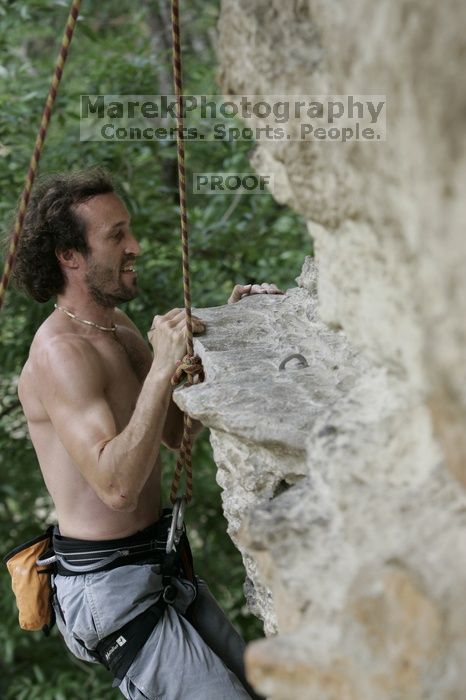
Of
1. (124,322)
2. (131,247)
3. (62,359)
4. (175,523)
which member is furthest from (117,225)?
(175,523)

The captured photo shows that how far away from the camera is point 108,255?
2.62 meters

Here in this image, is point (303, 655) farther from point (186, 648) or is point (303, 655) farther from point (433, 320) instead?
point (186, 648)

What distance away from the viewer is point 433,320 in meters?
1.13

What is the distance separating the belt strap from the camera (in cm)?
232

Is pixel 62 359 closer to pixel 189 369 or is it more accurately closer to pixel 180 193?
pixel 189 369

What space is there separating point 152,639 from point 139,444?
0.54 metres

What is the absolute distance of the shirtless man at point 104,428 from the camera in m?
2.25

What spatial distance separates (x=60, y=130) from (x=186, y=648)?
289 cm

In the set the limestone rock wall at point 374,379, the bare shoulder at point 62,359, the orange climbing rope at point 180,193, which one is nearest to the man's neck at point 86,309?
the bare shoulder at point 62,359

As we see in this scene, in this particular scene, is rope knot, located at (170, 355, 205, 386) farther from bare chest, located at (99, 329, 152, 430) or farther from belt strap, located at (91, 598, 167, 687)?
belt strap, located at (91, 598, 167, 687)

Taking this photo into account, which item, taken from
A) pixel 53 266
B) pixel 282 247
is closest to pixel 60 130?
pixel 282 247

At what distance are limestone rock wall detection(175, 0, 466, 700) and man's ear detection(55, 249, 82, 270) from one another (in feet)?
3.42

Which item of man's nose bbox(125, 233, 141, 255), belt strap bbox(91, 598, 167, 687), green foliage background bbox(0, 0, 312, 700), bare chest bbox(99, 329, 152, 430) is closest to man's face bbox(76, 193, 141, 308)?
man's nose bbox(125, 233, 141, 255)

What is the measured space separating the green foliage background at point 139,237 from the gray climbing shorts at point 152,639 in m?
1.74
